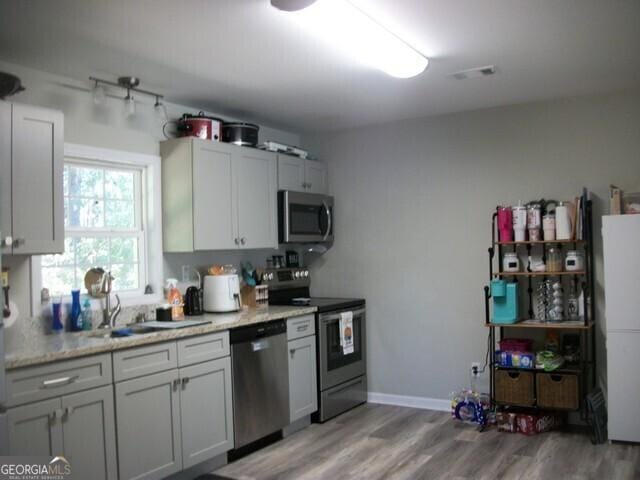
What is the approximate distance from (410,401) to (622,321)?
1.89 m

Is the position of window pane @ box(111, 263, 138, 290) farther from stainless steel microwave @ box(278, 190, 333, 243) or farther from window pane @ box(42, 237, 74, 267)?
stainless steel microwave @ box(278, 190, 333, 243)

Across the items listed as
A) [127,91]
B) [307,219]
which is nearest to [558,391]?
[307,219]

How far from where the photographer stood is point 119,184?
3924 millimetres

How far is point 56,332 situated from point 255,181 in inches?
72.5

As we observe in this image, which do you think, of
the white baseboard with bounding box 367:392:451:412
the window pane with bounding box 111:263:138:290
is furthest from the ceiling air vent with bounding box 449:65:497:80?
the white baseboard with bounding box 367:392:451:412

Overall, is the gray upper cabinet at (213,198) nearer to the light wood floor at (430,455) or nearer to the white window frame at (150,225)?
the white window frame at (150,225)

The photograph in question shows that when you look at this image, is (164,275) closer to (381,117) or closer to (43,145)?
(43,145)

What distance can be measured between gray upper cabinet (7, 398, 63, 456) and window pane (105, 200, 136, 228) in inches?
58.5

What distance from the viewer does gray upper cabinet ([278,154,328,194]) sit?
4828 millimetres

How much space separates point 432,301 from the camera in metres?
4.85

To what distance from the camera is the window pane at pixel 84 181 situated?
3.60 meters

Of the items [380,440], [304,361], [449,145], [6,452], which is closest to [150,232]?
[304,361]

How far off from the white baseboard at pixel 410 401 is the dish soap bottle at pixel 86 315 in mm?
2638

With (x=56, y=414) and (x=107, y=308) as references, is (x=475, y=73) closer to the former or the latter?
(x=107, y=308)
